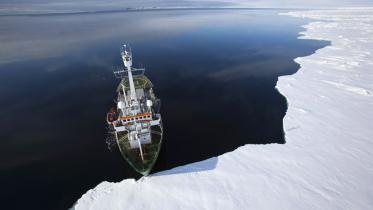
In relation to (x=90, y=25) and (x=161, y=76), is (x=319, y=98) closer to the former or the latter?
(x=161, y=76)

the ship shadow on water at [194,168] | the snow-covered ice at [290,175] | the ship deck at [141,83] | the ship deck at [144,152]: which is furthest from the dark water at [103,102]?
the ship deck at [141,83]

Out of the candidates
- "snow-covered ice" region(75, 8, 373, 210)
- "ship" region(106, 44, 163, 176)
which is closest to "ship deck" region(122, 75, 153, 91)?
"ship" region(106, 44, 163, 176)

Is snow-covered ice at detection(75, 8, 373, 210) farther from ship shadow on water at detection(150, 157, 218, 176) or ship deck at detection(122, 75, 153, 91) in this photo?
ship deck at detection(122, 75, 153, 91)

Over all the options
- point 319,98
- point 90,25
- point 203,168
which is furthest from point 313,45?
point 90,25

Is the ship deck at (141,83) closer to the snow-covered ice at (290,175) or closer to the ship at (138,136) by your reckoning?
the ship at (138,136)

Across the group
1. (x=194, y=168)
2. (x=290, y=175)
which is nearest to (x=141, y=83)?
(x=194, y=168)
